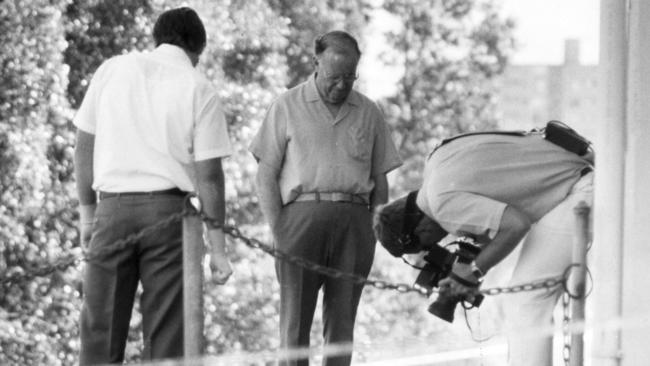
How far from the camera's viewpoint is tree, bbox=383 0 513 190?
69.2 ft

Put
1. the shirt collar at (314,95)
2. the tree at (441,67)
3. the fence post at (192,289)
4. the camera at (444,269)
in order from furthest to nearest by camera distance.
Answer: the tree at (441,67), the shirt collar at (314,95), the camera at (444,269), the fence post at (192,289)

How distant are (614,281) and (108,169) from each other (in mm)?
2263

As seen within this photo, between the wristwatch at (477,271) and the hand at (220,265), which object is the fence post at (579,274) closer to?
the wristwatch at (477,271)

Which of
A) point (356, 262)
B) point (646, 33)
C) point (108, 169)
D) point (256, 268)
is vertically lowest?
point (256, 268)

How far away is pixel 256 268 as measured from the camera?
1598 cm

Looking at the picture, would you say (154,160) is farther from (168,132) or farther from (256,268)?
(256,268)

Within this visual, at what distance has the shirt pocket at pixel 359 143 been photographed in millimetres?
8789

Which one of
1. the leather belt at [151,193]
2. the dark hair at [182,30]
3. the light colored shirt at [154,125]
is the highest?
the dark hair at [182,30]

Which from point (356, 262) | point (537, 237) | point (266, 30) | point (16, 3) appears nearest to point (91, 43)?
point (16, 3)

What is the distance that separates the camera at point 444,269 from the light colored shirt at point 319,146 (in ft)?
2.50

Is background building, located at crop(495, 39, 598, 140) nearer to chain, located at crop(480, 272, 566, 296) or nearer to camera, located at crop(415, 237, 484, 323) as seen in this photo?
camera, located at crop(415, 237, 484, 323)

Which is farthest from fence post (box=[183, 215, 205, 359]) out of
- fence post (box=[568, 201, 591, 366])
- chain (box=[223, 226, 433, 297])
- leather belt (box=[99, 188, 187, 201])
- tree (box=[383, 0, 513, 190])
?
tree (box=[383, 0, 513, 190])

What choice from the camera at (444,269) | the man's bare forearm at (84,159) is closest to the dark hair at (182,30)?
the man's bare forearm at (84,159)

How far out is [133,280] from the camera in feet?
25.1
